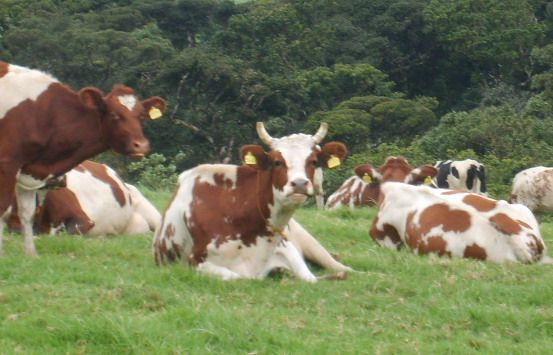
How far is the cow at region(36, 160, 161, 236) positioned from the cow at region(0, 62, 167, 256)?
1617 millimetres

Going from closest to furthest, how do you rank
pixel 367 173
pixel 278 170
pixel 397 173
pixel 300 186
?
pixel 300 186
pixel 278 170
pixel 367 173
pixel 397 173

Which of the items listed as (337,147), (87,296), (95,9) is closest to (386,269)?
(337,147)

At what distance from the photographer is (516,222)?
12.4 meters

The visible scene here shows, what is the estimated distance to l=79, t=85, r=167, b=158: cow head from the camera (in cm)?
1117

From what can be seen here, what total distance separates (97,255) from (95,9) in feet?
195

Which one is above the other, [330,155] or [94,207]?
[330,155]

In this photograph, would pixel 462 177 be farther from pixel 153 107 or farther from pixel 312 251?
pixel 153 107

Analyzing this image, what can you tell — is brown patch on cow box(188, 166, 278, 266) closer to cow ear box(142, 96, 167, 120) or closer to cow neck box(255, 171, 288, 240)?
cow neck box(255, 171, 288, 240)

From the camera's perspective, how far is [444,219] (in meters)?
12.7

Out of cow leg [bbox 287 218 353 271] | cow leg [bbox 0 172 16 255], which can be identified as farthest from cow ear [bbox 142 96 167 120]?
cow leg [bbox 287 218 353 271]

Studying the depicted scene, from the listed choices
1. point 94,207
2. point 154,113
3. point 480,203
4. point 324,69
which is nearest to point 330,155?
point 154,113

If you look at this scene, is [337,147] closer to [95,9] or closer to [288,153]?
[288,153]

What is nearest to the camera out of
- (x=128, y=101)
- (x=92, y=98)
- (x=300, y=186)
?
(x=300, y=186)

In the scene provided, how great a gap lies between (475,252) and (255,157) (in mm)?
3018
